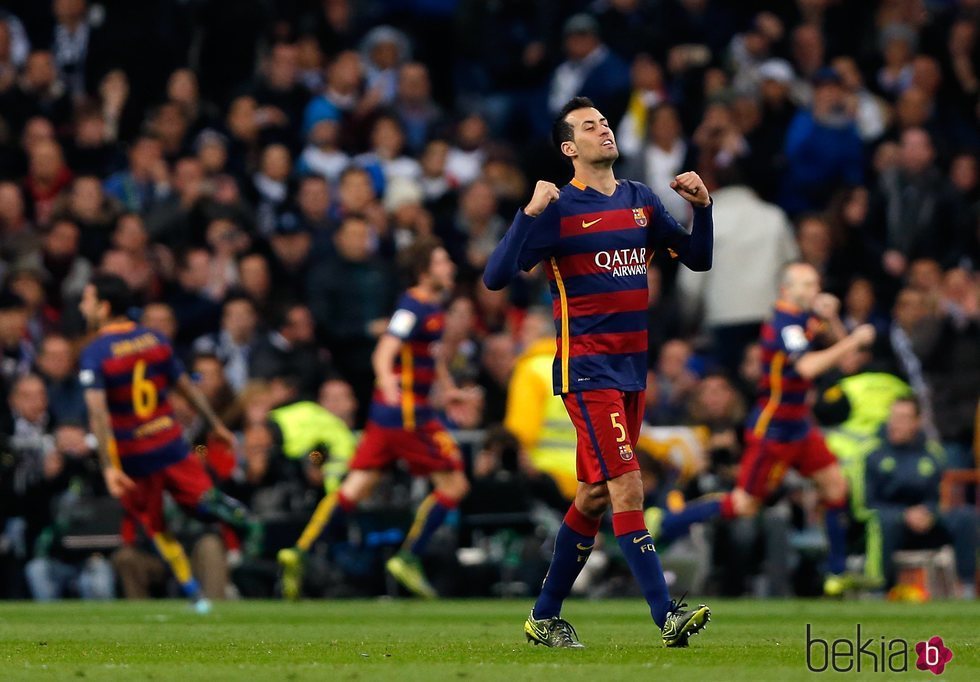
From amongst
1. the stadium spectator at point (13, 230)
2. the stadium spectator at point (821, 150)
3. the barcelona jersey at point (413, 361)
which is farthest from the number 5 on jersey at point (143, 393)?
the stadium spectator at point (821, 150)

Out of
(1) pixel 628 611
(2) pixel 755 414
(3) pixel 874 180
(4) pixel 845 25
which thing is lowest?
(1) pixel 628 611

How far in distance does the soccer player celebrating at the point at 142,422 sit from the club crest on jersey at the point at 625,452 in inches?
227

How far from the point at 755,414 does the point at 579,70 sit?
6539 millimetres

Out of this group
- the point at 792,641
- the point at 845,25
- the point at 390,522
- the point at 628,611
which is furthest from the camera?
the point at 845,25

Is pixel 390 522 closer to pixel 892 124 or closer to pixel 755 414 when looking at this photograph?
pixel 755 414

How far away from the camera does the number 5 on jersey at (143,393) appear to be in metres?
14.9

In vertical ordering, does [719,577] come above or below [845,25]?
below

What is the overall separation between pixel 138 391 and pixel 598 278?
5.90 metres

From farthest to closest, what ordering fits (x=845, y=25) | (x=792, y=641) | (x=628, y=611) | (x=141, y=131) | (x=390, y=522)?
(x=845, y=25) → (x=141, y=131) → (x=390, y=522) → (x=628, y=611) → (x=792, y=641)

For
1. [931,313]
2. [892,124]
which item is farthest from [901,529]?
[892,124]

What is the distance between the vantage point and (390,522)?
18.0m

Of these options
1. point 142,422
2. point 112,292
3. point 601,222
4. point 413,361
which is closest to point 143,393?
point 142,422

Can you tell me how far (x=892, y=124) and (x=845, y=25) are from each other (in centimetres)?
219

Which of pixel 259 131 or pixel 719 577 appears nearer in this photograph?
pixel 719 577
